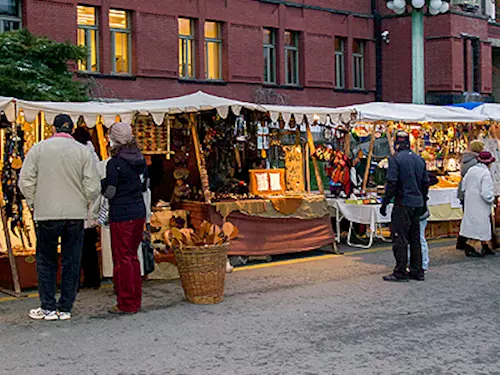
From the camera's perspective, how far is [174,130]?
11.8 metres

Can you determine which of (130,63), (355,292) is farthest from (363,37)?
(355,292)

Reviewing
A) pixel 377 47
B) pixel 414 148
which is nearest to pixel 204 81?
pixel 377 47

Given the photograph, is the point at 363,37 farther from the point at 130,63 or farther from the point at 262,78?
the point at 130,63

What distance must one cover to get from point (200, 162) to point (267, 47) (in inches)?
645

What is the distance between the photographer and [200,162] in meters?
11.2

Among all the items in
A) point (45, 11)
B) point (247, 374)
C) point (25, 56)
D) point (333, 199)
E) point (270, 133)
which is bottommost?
point (247, 374)

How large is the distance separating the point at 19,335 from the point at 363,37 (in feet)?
80.0

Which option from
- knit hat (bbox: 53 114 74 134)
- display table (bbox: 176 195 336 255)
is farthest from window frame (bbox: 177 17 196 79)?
knit hat (bbox: 53 114 74 134)

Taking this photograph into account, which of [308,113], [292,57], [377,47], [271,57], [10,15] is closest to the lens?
[308,113]

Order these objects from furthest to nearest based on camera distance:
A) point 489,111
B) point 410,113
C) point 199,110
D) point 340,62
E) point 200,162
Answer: point 340,62 → point 489,111 → point 410,113 → point 200,162 → point 199,110

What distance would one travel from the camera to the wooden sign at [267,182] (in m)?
12.1

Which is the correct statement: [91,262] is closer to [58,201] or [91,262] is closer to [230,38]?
[58,201]

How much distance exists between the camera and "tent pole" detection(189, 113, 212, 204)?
10922 mm

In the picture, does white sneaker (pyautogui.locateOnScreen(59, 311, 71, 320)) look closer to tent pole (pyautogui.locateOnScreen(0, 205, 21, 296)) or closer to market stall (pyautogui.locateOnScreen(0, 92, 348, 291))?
tent pole (pyautogui.locateOnScreen(0, 205, 21, 296))
